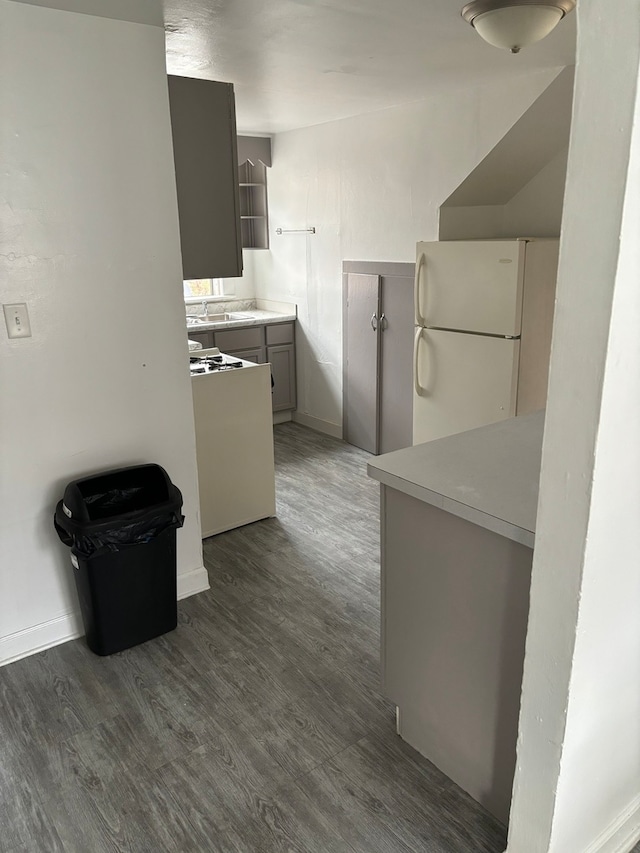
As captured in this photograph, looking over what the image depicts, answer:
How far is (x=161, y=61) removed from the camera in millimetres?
2381

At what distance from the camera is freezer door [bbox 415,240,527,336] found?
3285mm

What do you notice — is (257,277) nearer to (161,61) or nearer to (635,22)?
(161,61)

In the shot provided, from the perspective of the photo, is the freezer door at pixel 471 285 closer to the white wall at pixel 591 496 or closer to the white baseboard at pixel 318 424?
the white baseboard at pixel 318 424

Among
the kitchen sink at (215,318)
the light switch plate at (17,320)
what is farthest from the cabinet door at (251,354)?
the light switch plate at (17,320)

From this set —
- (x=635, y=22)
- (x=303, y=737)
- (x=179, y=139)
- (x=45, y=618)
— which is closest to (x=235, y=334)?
(x=179, y=139)

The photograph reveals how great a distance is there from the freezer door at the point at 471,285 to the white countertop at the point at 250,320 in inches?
65.1

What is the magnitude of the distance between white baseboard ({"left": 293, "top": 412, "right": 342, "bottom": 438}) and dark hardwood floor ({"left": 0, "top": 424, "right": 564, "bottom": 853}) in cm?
217

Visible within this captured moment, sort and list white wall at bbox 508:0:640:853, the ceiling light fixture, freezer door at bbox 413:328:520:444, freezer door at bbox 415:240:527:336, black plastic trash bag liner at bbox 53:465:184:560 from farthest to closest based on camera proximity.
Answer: freezer door at bbox 413:328:520:444 → freezer door at bbox 415:240:527:336 → black plastic trash bag liner at bbox 53:465:184:560 → the ceiling light fixture → white wall at bbox 508:0:640:853

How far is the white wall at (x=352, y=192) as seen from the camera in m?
3.55

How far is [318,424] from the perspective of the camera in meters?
5.33

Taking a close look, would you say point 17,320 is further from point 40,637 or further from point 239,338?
point 239,338

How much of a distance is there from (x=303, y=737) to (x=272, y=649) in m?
0.49

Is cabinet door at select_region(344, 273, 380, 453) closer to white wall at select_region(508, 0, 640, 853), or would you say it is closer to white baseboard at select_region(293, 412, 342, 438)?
white baseboard at select_region(293, 412, 342, 438)

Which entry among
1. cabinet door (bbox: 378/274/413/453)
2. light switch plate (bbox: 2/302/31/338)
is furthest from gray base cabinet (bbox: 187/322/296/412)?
light switch plate (bbox: 2/302/31/338)
